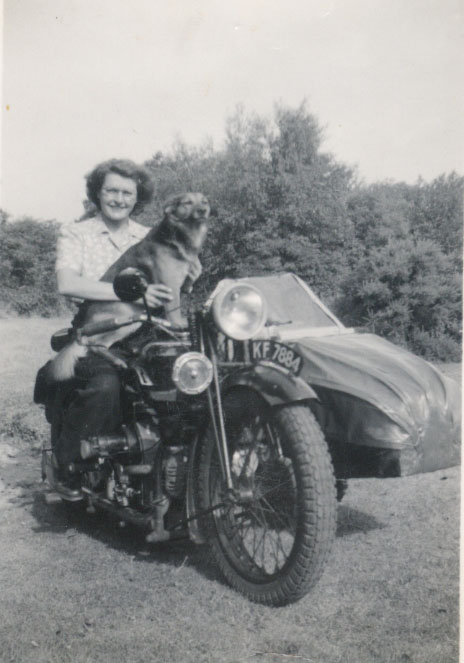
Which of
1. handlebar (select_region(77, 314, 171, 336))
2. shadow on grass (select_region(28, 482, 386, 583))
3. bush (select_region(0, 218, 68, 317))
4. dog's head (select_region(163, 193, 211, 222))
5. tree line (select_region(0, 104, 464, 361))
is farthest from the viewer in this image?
tree line (select_region(0, 104, 464, 361))

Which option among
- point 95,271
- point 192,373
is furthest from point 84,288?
point 192,373

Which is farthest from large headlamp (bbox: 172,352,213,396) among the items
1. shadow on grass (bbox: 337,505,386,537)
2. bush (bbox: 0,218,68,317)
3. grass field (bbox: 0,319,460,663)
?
bush (bbox: 0,218,68,317)

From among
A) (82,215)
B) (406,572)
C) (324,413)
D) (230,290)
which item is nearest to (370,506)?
(406,572)

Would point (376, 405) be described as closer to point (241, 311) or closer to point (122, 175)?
point (241, 311)

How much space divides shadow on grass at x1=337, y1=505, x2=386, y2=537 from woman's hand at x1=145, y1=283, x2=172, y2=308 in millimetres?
1548

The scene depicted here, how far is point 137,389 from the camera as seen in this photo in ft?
9.50

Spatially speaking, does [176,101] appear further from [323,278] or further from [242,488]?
[323,278]

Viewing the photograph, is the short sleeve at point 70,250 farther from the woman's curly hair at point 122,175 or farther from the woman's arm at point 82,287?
the woman's curly hair at point 122,175

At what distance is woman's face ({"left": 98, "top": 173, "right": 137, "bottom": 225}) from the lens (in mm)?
3471

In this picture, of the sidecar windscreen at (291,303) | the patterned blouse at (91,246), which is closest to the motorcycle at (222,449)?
the patterned blouse at (91,246)

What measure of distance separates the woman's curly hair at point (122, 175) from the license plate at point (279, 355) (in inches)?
53.7

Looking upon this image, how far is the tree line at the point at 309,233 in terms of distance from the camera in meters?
4.10

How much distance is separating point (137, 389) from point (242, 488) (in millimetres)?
727

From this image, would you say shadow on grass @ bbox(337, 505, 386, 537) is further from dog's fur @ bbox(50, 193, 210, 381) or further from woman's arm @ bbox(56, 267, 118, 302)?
woman's arm @ bbox(56, 267, 118, 302)
